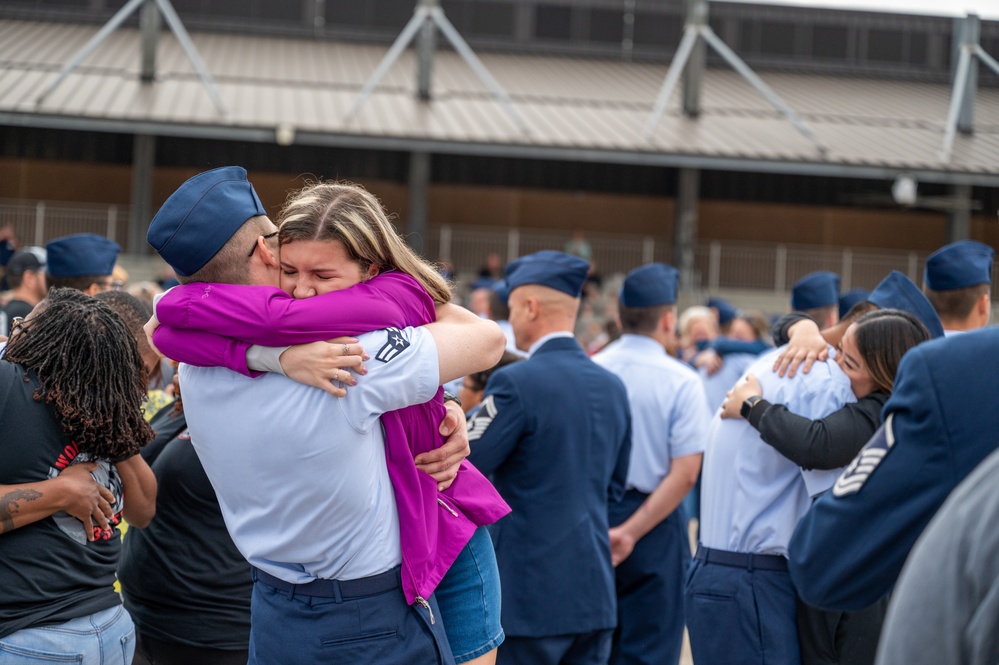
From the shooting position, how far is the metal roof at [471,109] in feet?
57.9

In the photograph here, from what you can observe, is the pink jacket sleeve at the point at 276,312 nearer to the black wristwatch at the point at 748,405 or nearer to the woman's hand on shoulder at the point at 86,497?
the woman's hand on shoulder at the point at 86,497

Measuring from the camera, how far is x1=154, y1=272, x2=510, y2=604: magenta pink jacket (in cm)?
217

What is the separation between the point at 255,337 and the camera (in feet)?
7.12

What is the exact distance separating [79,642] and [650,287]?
3.28 meters

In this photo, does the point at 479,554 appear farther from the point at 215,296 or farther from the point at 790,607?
the point at 790,607

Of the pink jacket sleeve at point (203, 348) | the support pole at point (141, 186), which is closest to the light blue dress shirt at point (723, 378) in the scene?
the pink jacket sleeve at point (203, 348)

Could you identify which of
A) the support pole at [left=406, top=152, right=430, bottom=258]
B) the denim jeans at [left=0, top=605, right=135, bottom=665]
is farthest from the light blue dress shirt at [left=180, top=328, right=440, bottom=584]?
the support pole at [left=406, top=152, right=430, bottom=258]

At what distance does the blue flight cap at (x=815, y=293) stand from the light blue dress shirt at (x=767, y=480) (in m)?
1.59

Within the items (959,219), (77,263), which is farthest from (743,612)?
(959,219)

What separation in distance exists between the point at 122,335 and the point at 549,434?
178 centimetres

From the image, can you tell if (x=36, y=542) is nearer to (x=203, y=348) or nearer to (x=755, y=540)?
(x=203, y=348)

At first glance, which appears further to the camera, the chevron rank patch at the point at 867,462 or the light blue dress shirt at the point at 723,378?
the light blue dress shirt at the point at 723,378

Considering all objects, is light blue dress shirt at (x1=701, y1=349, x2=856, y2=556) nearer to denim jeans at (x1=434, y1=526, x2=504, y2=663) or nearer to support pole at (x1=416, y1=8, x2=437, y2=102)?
denim jeans at (x1=434, y1=526, x2=504, y2=663)

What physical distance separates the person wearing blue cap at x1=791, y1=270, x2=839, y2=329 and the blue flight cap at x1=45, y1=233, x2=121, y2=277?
3454mm
